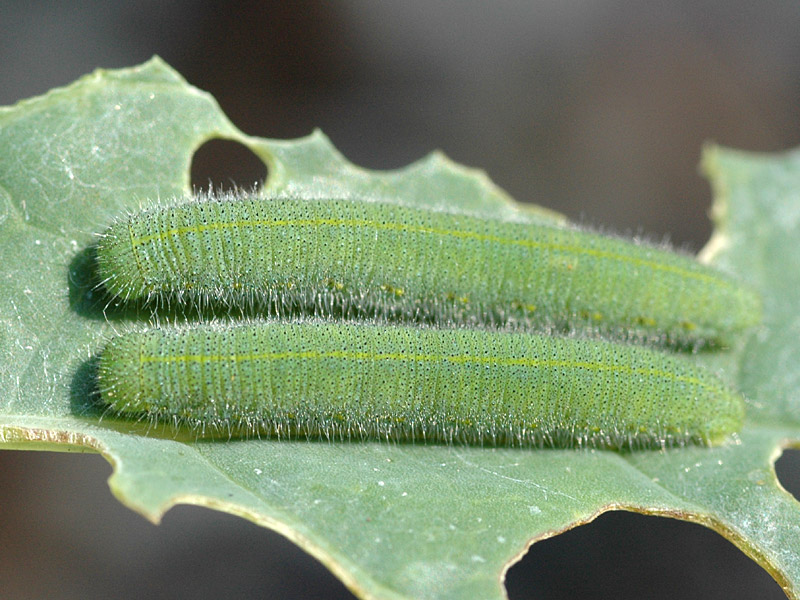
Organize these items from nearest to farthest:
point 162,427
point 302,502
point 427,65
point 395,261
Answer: point 302,502, point 162,427, point 395,261, point 427,65

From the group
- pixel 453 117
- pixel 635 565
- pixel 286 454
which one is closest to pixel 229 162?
pixel 453 117

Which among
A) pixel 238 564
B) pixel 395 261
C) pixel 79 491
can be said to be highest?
pixel 395 261

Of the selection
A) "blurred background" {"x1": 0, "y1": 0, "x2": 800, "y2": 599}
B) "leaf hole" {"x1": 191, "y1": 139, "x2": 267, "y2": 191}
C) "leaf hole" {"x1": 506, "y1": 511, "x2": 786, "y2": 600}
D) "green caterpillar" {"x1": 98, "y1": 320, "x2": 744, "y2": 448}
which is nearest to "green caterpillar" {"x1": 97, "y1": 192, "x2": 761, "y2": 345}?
"green caterpillar" {"x1": 98, "y1": 320, "x2": 744, "y2": 448}

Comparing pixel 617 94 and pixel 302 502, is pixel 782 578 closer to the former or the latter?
pixel 302 502

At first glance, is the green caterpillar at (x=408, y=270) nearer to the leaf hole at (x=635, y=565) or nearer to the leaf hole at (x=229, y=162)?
the leaf hole at (x=635, y=565)

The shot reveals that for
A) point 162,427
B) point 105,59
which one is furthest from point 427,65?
point 162,427

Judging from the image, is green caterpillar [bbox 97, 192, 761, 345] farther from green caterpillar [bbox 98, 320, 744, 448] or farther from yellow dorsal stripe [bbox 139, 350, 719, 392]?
yellow dorsal stripe [bbox 139, 350, 719, 392]
